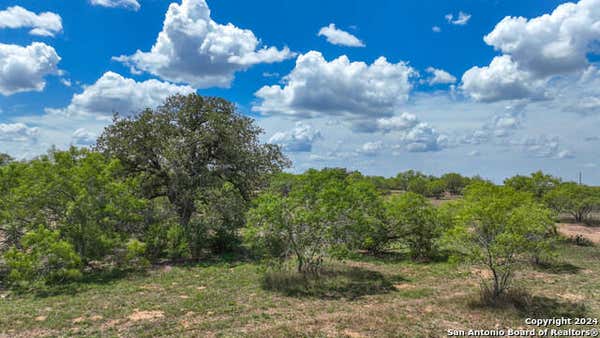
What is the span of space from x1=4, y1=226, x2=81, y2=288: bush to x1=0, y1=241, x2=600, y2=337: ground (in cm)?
91

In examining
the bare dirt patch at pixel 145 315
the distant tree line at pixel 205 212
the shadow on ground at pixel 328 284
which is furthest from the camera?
the shadow on ground at pixel 328 284

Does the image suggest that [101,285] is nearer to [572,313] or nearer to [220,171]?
[220,171]

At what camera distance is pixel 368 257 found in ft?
64.3

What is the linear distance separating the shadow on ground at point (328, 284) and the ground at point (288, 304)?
0.13 ft

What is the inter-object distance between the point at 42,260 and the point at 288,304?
403 inches

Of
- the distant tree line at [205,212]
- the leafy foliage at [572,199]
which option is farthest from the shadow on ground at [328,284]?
the leafy foliage at [572,199]

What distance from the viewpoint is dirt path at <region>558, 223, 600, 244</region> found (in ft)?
92.8

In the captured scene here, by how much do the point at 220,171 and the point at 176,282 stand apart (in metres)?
8.10

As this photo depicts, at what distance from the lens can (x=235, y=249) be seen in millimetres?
21312

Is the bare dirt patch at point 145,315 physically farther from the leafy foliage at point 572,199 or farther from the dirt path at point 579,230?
the leafy foliage at point 572,199

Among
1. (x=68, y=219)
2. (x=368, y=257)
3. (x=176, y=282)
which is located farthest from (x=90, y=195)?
(x=368, y=257)

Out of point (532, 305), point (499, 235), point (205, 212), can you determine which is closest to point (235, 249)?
point (205, 212)

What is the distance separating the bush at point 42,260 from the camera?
41.7 feet

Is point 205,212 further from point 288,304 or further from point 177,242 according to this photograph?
point 288,304
